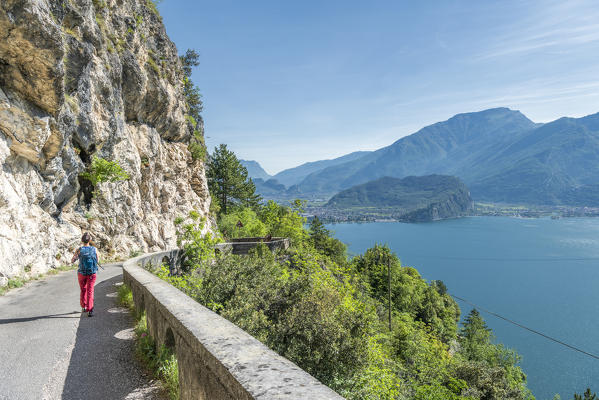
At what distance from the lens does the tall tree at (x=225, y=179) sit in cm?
5309

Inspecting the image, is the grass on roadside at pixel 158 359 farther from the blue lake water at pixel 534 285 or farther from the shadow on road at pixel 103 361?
the blue lake water at pixel 534 285

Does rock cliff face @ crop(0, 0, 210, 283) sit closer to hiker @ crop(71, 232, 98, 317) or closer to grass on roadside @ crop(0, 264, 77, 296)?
grass on roadside @ crop(0, 264, 77, 296)

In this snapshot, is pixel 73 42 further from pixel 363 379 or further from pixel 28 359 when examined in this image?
pixel 363 379

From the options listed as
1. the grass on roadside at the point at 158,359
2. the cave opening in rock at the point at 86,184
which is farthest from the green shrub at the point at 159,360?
the cave opening in rock at the point at 86,184

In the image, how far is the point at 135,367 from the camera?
178 inches

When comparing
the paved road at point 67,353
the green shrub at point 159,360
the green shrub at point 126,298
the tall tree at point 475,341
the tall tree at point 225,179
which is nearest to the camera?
the green shrub at point 159,360

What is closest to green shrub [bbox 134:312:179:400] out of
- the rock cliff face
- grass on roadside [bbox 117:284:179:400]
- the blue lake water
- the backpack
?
grass on roadside [bbox 117:284:179:400]

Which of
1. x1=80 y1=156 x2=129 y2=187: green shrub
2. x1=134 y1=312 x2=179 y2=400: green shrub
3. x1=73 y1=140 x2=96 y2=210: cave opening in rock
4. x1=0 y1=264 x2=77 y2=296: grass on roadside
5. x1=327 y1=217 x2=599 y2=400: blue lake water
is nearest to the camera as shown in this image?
x1=134 y1=312 x2=179 y2=400: green shrub

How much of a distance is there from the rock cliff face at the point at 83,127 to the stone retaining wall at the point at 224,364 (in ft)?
37.3

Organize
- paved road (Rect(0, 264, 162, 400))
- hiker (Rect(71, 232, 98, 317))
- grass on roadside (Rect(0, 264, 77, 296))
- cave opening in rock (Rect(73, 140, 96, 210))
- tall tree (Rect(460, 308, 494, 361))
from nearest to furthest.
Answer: paved road (Rect(0, 264, 162, 400))
hiker (Rect(71, 232, 98, 317))
grass on roadside (Rect(0, 264, 77, 296))
cave opening in rock (Rect(73, 140, 96, 210))
tall tree (Rect(460, 308, 494, 361))

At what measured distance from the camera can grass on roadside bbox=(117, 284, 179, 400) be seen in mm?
3675

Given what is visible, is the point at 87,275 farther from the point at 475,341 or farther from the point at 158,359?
the point at 475,341

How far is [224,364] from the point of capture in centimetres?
226

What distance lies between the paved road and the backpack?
37.9 inches
